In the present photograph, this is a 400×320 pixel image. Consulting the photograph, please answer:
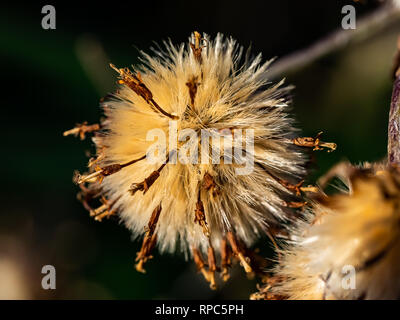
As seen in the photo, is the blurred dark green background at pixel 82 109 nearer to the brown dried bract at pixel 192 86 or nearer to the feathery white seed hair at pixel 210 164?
the feathery white seed hair at pixel 210 164

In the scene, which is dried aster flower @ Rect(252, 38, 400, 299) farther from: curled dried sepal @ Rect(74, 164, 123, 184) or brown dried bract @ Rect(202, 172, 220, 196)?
curled dried sepal @ Rect(74, 164, 123, 184)

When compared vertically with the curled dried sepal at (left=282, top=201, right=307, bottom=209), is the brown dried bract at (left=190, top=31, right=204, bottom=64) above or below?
above

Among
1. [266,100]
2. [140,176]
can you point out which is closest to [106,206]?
[140,176]

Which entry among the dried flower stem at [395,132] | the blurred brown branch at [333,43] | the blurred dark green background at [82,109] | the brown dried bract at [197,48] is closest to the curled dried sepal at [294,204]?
the dried flower stem at [395,132]

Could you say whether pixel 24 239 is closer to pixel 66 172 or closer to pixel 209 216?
pixel 66 172

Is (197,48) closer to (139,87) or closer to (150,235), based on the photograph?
(139,87)

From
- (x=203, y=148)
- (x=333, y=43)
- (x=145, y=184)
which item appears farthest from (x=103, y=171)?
(x=333, y=43)

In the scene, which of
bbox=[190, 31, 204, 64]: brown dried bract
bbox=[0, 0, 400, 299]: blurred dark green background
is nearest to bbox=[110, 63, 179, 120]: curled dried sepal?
bbox=[190, 31, 204, 64]: brown dried bract
